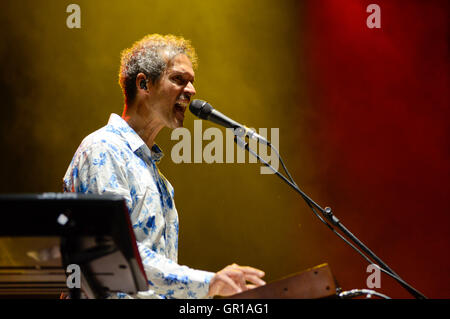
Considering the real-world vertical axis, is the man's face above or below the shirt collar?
above

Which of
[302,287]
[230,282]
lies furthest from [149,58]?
[302,287]

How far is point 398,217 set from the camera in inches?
138

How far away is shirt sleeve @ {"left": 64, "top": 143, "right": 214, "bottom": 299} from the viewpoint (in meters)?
1.54

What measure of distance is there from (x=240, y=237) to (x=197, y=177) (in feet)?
1.70

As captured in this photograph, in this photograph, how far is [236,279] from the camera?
55.3 inches

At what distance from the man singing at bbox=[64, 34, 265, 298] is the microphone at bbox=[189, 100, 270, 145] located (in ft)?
1.17

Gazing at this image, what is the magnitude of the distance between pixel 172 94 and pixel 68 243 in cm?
120

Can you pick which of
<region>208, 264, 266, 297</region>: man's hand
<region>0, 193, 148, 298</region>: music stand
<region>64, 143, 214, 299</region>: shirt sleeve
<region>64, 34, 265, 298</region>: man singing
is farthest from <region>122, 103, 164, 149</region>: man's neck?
<region>0, 193, 148, 298</region>: music stand

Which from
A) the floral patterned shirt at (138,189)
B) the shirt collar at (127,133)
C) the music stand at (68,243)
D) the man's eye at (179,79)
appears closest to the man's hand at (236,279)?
the floral patterned shirt at (138,189)

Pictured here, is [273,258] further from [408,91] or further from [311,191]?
[408,91]

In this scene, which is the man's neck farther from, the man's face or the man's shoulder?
the man's shoulder

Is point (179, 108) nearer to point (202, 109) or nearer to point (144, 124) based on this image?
point (144, 124)

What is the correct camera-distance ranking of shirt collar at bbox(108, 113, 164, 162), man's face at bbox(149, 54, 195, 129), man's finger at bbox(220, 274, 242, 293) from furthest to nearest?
1. man's face at bbox(149, 54, 195, 129)
2. shirt collar at bbox(108, 113, 164, 162)
3. man's finger at bbox(220, 274, 242, 293)
